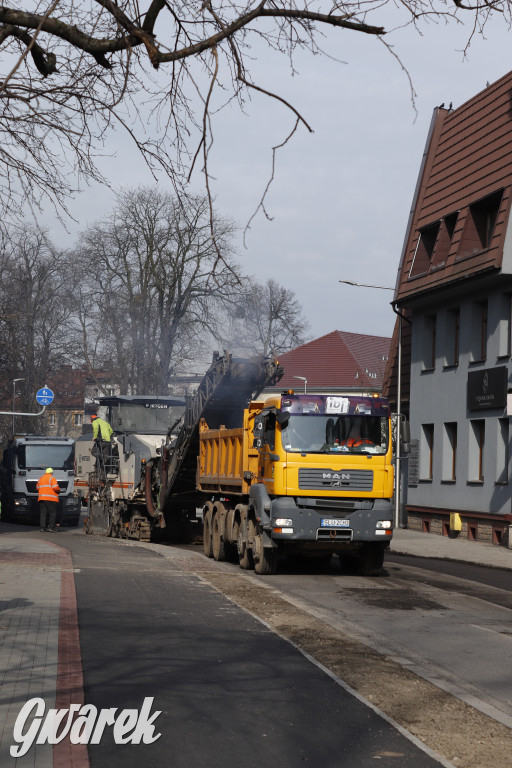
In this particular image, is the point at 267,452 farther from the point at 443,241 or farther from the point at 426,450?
the point at 426,450

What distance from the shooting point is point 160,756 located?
631 cm

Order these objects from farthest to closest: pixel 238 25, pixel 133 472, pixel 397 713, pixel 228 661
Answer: pixel 133 472 → pixel 228 661 → pixel 397 713 → pixel 238 25

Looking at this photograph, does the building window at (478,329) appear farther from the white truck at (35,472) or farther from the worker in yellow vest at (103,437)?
the white truck at (35,472)

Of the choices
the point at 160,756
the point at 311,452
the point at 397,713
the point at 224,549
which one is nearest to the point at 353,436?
the point at 311,452

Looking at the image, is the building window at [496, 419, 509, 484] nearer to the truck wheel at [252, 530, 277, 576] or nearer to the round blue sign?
the truck wheel at [252, 530, 277, 576]

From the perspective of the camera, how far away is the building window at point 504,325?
28.8 meters

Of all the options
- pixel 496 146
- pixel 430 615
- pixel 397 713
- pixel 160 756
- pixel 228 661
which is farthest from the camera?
pixel 496 146

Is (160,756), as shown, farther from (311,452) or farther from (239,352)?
(239,352)

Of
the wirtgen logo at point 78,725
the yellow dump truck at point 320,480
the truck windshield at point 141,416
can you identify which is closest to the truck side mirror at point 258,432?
the yellow dump truck at point 320,480

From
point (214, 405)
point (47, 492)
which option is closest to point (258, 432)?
point (214, 405)

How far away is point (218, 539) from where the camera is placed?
21625 millimetres

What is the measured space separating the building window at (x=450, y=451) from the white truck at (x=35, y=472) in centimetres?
1258

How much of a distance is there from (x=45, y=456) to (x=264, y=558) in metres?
21.5

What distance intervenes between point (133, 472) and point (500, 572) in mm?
9909
